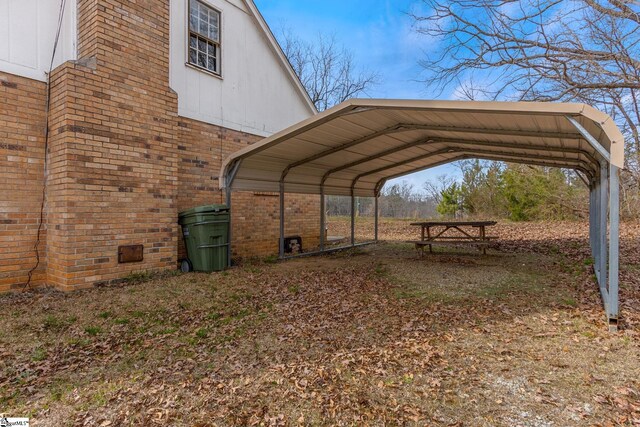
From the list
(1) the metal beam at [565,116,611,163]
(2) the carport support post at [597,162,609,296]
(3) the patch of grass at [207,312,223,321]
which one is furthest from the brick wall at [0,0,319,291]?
(2) the carport support post at [597,162,609,296]

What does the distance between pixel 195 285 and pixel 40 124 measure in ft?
11.2

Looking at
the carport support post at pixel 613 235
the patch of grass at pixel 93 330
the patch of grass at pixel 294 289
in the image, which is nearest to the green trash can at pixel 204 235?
the patch of grass at pixel 294 289

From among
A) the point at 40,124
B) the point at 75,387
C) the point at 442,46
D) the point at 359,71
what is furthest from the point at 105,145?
the point at 359,71

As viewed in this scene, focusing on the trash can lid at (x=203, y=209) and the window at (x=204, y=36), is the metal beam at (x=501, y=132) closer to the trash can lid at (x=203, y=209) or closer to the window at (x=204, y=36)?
the trash can lid at (x=203, y=209)

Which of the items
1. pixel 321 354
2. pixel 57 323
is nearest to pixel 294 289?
pixel 321 354

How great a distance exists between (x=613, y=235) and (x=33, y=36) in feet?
27.1

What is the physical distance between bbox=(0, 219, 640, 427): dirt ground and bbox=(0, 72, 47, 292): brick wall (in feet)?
1.81

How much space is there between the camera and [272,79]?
980cm

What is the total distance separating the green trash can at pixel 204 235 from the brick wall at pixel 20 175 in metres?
2.18

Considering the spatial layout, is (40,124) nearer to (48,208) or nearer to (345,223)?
(48,208)

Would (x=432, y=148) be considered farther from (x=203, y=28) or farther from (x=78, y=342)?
(x=78, y=342)

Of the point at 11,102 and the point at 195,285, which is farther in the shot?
the point at 195,285

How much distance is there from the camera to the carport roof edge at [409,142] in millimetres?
4395

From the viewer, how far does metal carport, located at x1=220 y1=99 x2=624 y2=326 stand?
405 centimetres
